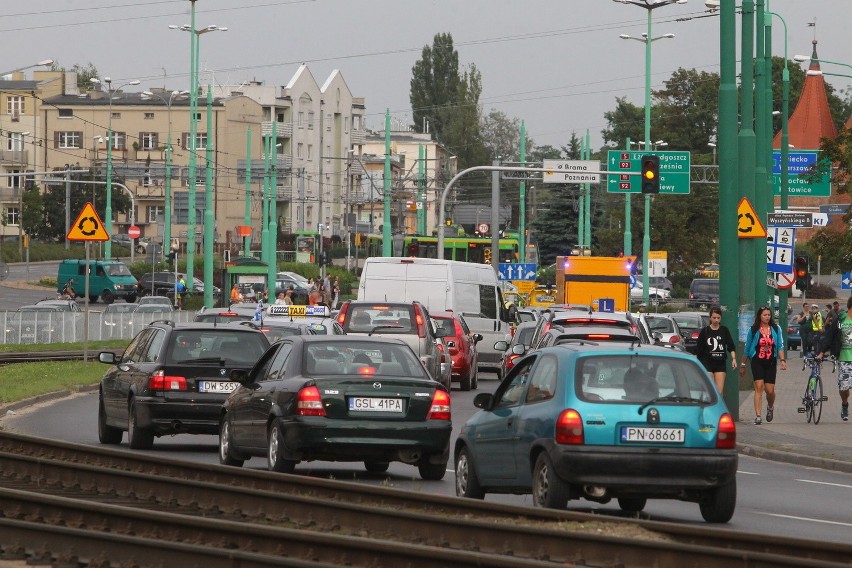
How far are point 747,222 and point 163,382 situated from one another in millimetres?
11764

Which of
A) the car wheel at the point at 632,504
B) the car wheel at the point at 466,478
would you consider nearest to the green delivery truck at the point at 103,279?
the car wheel at the point at 466,478

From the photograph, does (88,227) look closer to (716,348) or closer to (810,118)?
(716,348)

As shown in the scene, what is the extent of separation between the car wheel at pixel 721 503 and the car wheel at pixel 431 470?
385 cm

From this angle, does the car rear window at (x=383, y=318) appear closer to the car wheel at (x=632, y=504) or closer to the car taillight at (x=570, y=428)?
the car wheel at (x=632, y=504)

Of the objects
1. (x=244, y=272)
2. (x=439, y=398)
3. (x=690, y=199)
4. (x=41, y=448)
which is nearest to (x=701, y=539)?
(x=439, y=398)

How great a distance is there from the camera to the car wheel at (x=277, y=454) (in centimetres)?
1563

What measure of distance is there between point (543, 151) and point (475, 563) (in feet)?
618

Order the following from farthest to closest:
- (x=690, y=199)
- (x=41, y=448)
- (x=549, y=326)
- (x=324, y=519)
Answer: (x=690, y=199) < (x=549, y=326) < (x=41, y=448) < (x=324, y=519)

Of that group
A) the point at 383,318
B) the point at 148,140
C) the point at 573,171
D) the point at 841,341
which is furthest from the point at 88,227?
the point at 148,140

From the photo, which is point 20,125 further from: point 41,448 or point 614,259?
point 41,448

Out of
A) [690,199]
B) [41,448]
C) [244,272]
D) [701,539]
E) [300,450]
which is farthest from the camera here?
[690,199]

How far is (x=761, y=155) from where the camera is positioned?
130 ft

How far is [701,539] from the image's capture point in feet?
35.2

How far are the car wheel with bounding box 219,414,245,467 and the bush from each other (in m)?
92.5
